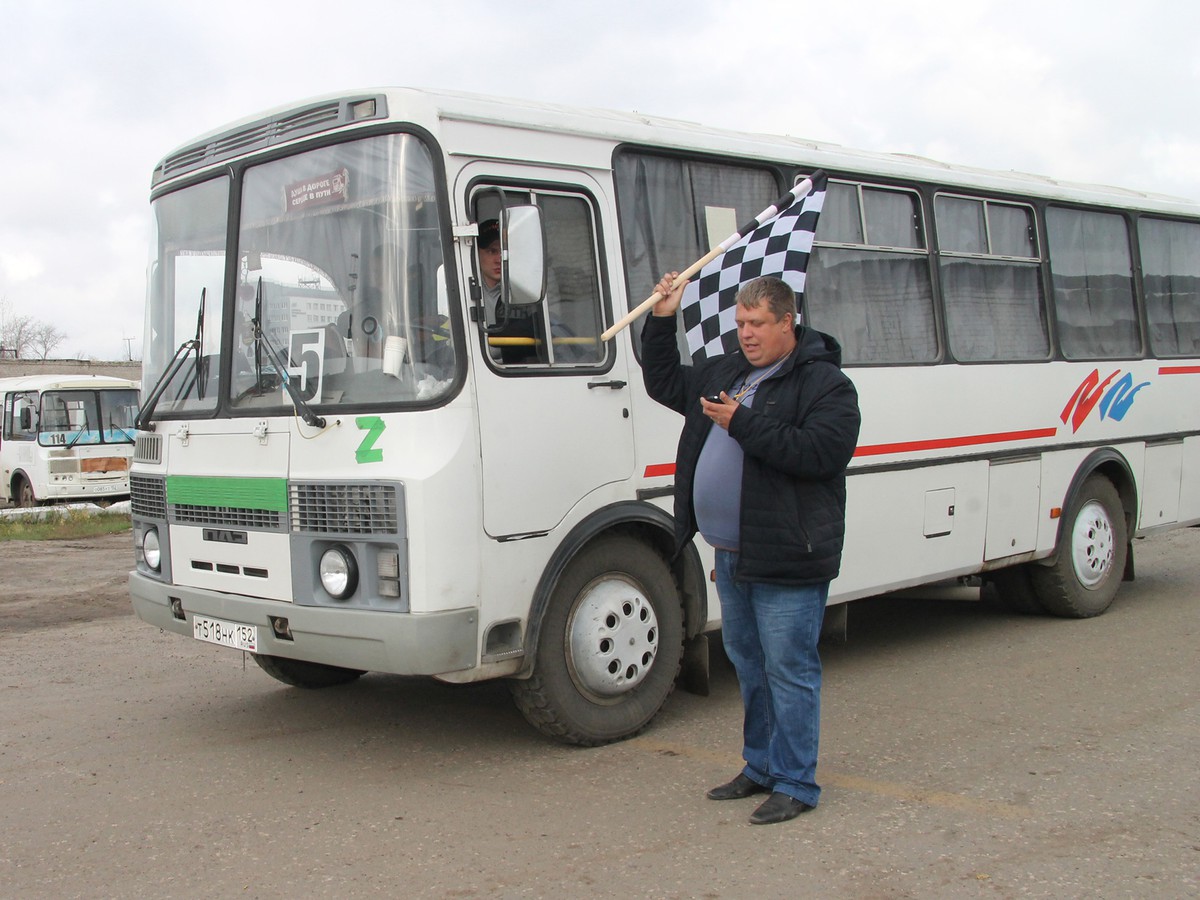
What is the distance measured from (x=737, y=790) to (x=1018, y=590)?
473cm

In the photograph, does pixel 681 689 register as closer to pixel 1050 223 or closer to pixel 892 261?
pixel 892 261

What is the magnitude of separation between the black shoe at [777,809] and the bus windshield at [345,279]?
209 cm

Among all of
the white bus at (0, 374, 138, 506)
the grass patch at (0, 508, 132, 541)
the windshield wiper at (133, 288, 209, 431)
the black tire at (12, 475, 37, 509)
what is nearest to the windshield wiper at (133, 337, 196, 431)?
the windshield wiper at (133, 288, 209, 431)

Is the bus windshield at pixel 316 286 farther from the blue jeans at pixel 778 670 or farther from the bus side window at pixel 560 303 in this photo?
the blue jeans at pixel 778 670

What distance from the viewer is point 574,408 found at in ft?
18.6

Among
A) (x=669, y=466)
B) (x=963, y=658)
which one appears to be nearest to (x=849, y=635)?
(x=963, y=658)

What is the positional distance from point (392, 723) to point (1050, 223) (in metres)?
5.73

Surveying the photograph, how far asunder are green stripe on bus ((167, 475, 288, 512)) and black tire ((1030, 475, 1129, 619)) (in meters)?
5.52

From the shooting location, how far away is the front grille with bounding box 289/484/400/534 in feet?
16.7

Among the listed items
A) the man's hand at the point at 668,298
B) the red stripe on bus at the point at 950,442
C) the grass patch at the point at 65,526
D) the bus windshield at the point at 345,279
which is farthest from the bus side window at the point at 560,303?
the grass patch at the point at 65,526

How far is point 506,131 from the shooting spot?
18.1 ft

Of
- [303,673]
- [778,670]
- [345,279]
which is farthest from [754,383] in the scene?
[303,673]

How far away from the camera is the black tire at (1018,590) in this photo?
29.1 feet

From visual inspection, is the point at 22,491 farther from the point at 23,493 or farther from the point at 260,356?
the point at 260,356
